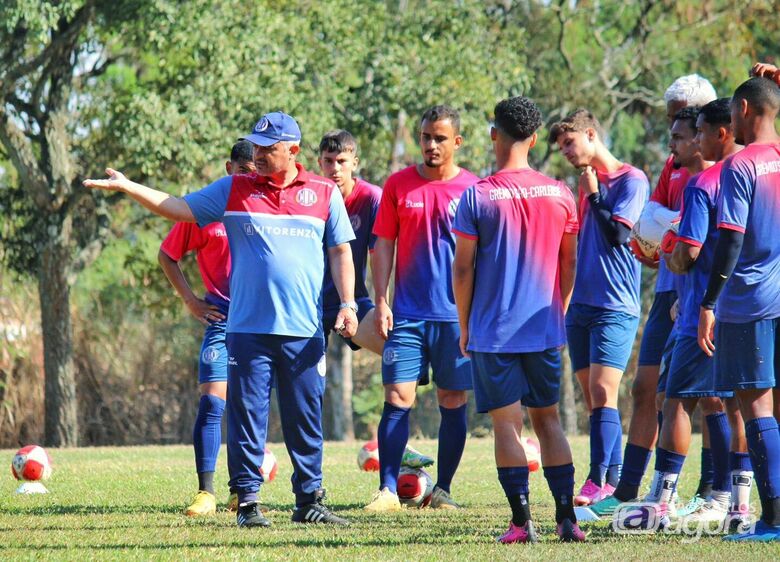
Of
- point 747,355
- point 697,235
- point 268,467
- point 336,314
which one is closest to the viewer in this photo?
point 747,355

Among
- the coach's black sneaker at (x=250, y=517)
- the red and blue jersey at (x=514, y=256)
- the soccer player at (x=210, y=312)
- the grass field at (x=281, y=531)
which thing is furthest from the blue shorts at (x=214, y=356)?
the red and blue jersey at (x=514, y=256)

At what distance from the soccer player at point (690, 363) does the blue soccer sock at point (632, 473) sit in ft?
1.45

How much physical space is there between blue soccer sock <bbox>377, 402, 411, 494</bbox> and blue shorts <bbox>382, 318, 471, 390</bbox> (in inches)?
9.2

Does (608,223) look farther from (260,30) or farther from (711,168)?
(260,30)

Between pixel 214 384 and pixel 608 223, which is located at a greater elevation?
pixel 608 223

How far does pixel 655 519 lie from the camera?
7.15m

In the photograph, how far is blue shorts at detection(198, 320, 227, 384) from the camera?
8.64 meters

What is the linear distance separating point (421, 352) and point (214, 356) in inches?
58.5

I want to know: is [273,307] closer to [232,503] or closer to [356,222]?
[232,503]

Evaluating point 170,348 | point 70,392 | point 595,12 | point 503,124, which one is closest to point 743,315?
point 503,124

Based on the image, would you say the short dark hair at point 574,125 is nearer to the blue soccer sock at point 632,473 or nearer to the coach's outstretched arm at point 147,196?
the blue soccer sock at point 632,473

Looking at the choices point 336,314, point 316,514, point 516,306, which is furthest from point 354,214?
point 516,306

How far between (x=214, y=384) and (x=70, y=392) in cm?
1442

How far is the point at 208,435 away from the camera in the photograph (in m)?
8.52
